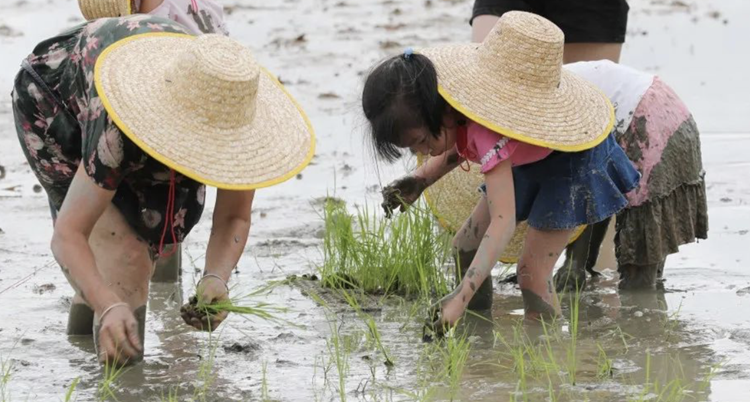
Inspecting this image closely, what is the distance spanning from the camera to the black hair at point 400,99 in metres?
3.90

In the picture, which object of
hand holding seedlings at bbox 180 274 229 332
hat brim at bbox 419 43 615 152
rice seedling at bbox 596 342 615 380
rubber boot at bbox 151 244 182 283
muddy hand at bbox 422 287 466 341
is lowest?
rubber boot at bbox 151 244 182 283

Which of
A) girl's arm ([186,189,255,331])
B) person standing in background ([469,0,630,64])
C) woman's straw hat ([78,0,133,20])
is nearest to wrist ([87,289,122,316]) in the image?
girl's arm ([186,189,255,331])

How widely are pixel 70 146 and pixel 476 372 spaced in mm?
1401

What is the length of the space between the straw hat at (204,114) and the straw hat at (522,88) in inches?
26.5

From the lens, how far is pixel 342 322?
14.5 ft

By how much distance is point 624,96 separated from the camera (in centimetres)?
471

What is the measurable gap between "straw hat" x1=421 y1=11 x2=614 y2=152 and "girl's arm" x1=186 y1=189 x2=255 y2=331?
0.71 meters

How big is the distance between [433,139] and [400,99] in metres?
0.18

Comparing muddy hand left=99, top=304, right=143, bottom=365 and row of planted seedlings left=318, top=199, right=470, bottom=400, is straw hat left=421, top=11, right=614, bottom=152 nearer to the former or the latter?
row of planted seedlings left=318, top=199, right=470, bottom=400

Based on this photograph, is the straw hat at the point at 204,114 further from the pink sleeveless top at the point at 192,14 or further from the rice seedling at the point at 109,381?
the pink sleeveless top at the point at 192,14

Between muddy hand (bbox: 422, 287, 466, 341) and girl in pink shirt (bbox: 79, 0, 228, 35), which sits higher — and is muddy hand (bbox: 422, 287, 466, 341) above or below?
below

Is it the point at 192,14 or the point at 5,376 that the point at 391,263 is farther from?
the point at 5,376

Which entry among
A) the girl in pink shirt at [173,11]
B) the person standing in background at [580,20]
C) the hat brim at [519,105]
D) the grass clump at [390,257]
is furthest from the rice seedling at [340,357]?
the person standing in background at [580,20]

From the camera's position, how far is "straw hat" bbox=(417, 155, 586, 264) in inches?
198
